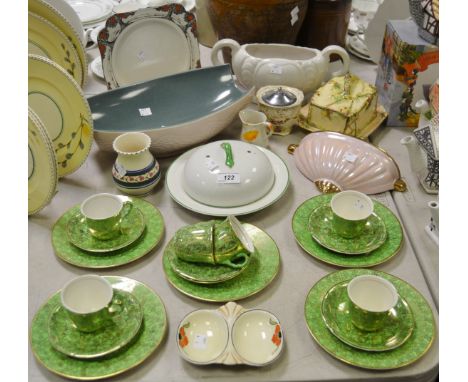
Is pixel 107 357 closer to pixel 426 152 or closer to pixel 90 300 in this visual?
pixel 90 300

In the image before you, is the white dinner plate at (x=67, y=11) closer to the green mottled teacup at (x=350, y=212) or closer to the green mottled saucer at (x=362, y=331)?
the green mottled teacup at (x=350, y=212)

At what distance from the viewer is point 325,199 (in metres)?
1.34

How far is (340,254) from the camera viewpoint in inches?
47.1

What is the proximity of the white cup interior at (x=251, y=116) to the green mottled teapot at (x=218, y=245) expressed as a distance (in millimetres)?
507

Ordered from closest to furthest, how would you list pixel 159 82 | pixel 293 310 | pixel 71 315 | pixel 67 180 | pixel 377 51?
pixel 71 315 → pixel 293 310 → pixel 67 180 → pixel 159 82 → pixel 377 51

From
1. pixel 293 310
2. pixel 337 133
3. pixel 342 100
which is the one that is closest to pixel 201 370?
pixel 293 310

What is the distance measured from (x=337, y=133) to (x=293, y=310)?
629mm

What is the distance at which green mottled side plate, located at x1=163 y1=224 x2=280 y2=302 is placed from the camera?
1095 millimetres

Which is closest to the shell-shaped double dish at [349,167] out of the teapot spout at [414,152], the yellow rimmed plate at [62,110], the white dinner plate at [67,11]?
the teapot spout at [414,152]

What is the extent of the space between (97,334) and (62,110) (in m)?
0.67

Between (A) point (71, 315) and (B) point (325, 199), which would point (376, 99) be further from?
(A) point (71, 315)

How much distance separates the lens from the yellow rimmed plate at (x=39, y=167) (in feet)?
3.96

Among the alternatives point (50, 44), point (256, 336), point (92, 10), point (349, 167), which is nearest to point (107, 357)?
point (256, 336)

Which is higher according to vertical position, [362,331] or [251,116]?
[251,116]
